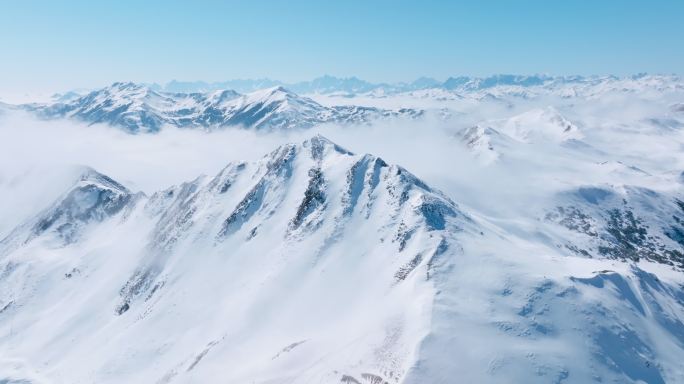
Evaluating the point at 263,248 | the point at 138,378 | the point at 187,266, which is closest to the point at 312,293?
the point at 263,248

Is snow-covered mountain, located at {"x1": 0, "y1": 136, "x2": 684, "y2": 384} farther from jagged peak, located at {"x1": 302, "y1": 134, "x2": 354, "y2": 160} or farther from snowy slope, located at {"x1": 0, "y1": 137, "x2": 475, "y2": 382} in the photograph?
jagged peak, located at {"x1": 302, "y1": 134, "x2": 354, "y2": 160}

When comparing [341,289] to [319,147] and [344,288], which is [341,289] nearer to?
[344,288]

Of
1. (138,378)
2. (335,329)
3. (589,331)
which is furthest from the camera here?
(138,378)

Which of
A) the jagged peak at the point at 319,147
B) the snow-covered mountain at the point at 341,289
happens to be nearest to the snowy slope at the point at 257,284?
the snow-covered mountain at the point at 341,289

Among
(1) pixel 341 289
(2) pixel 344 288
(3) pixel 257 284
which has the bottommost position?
(3) pixel 257 284

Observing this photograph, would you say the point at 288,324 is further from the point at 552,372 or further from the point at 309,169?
the point at 309,169

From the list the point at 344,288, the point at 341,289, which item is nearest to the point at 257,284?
the point at 341,289

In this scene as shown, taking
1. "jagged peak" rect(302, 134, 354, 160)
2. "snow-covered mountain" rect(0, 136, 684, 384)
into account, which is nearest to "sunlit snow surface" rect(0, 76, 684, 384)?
"snow-covered mountain" rect(0, 136, 684, 384)

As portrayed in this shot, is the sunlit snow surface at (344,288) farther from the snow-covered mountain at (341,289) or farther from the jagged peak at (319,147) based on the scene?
the jagged peak at (319,147)
